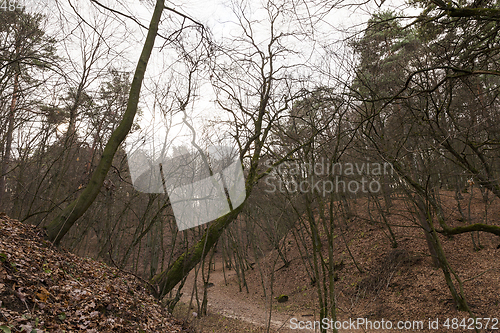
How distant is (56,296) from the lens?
3.08 meters

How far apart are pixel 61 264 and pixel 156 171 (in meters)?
6.26

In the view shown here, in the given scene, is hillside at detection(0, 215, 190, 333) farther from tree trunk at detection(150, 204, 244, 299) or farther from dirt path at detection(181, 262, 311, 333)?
dirt path at detection(181, 262, 311, 333)

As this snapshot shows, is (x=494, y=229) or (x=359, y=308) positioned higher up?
(x=494, y=229)

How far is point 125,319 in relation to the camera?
3.65m

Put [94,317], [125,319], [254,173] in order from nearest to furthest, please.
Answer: [94,317] < [125,319] < [254,173]

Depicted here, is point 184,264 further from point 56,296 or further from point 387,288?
point 387,288

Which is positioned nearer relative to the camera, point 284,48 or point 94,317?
point 94,317

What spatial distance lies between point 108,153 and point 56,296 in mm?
1930

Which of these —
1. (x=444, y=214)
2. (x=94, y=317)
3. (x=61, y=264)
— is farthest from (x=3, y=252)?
(x=444, y=214)

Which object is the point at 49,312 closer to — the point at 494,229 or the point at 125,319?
the point at 125,319

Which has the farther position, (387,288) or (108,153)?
(387,288)

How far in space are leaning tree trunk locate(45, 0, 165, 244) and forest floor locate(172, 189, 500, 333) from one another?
2.70 m

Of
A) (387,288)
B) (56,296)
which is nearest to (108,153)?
(56,296)

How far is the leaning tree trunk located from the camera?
3.99m
